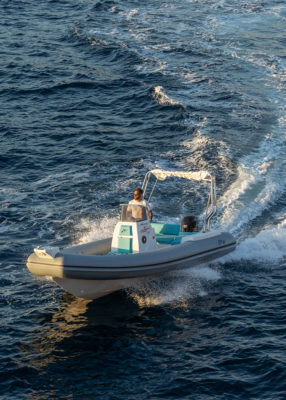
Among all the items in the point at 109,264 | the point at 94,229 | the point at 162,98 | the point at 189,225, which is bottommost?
the point at 94,229

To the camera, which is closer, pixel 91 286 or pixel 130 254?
pixel 91 286

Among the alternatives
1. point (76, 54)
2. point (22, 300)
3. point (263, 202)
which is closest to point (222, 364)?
point (22, 300)

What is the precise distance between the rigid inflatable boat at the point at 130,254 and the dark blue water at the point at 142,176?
47 cm

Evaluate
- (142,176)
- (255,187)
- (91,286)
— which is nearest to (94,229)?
(142,176)

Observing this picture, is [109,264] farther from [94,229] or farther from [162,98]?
[162,98]

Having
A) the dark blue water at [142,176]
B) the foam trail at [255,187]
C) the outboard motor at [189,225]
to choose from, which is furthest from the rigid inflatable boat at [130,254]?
the foam trail at [255,187]

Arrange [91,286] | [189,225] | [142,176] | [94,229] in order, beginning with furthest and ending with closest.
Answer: [142,176]
[94,229]
[189,225]
[91,286]

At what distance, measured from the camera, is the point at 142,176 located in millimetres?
20625

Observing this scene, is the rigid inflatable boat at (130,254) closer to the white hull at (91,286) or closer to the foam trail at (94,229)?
the white hull at (91,286)

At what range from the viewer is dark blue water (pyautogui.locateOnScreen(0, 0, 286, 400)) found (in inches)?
454

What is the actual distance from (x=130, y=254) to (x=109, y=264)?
65 cm

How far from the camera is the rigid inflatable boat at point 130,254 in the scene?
12.6 metres

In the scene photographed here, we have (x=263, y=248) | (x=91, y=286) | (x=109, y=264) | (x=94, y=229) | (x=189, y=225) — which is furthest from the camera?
(x=94, y=229)

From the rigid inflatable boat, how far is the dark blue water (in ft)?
1.55
